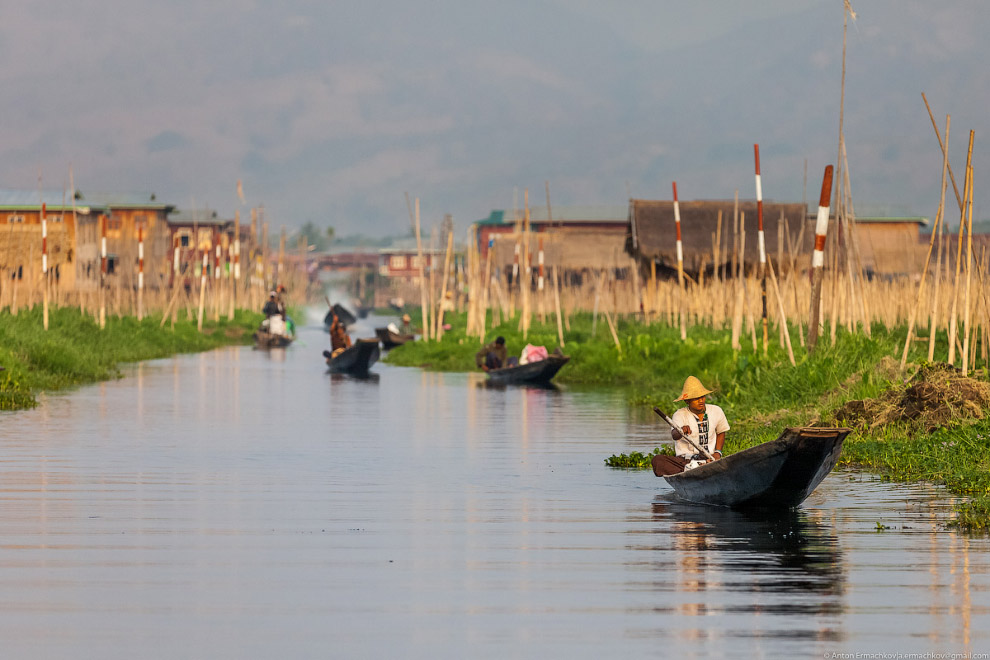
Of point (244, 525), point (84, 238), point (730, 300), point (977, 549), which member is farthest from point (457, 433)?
point (84, 238)

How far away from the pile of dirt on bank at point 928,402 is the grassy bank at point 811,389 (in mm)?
28

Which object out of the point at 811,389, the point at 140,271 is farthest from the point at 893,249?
the point at 811,389

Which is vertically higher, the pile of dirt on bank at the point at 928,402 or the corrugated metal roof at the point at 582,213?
the corrugated metal roof at the point at 582,213

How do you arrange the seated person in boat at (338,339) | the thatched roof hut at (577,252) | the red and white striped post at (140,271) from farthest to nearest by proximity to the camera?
1. the thatched roof hut at (577,252)
2. the red and white striped post at (140,271)
3. the seated person in boat at (338,339)

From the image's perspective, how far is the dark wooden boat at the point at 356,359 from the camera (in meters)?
27.6

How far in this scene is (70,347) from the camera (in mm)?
25656

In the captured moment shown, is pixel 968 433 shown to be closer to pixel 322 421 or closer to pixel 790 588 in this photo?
pixel 790 588

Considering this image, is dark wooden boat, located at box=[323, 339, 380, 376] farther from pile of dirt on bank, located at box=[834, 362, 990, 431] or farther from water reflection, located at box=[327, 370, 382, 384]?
pile of dirt on bank, located at box=[834, 362, 990, 431]

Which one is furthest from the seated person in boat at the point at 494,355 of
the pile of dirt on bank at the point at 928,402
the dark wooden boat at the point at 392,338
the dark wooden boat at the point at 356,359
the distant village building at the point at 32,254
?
the pile of dirt on bank at the point at 928,402

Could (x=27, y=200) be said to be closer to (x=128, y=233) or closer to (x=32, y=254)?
(x=128, y=233)

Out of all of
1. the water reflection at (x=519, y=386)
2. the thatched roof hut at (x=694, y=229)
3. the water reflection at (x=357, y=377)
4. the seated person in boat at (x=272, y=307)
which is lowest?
the water reflection at (x=519, y=386)

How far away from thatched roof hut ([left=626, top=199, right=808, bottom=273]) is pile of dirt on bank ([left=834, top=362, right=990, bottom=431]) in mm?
19857

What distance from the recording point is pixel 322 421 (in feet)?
59.1

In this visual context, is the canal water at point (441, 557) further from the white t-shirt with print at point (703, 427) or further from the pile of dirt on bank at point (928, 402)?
the pile of dirt on bank at point (928, 402)
